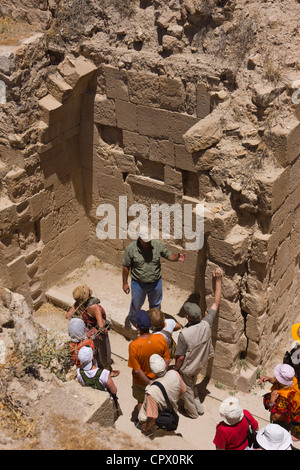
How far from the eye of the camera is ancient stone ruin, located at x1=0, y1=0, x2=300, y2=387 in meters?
7.45

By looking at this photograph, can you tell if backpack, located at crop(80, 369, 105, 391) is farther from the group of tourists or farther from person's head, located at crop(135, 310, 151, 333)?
person's head, located at crop(135, 310, 151, 333)

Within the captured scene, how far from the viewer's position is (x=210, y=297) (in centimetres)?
794

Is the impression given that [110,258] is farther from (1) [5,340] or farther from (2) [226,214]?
(1) [5,340]

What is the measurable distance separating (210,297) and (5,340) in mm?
2801

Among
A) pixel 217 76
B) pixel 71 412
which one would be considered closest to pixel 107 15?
pixel 217 76

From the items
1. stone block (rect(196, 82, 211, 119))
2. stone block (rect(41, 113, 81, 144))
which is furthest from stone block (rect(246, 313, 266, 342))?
stone block (rect(41, 113, 81, 144))

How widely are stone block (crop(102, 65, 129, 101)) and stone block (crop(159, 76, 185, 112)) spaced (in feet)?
2.01

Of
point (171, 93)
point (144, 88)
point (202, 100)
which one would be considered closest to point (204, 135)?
point (202, 100)

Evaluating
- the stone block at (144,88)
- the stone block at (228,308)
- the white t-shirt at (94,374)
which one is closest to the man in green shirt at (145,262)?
the stone block at (228,308)

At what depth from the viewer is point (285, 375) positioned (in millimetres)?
6645

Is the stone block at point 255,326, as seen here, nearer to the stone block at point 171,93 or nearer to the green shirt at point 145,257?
the green shirt at point 145,257

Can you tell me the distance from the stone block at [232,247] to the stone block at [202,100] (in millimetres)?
1762

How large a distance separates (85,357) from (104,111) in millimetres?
A: 4211

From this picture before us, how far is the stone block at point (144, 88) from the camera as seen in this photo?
858cm
